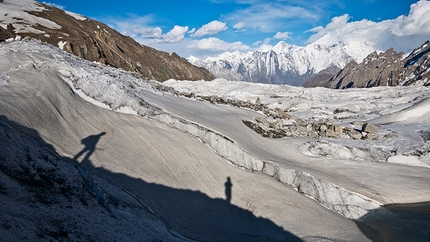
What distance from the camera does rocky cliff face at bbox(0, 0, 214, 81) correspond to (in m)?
58.2

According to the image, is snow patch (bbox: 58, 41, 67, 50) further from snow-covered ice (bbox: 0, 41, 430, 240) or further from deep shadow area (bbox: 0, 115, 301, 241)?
deep shadow area (bbox: 0, 115, 301, 241)

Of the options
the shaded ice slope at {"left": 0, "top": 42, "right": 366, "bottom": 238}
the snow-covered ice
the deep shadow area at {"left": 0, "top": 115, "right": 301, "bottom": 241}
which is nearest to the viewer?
the deep shadow area at {"left": 0, "top": 115, "right": 301, "bottom": 241}

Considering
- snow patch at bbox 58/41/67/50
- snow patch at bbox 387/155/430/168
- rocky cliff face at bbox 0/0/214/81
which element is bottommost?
snow patch at bbox 387/155/430/168

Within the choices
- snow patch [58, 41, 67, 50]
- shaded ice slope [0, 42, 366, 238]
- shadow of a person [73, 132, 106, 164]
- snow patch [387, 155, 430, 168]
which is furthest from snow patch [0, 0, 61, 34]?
snow patch [387, 155, 430, 168]

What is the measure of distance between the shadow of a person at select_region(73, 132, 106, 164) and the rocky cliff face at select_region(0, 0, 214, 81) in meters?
35.3

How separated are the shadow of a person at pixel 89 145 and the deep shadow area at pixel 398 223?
15573mm

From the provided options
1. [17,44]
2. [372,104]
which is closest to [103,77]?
[17,44]

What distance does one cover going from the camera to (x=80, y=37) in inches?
2613

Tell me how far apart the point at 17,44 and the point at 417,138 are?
1488 inches

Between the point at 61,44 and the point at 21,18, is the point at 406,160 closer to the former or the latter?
the point at 61,44

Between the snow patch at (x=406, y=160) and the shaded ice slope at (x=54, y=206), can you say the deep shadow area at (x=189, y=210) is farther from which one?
the snow patch at (x=406, y=160)

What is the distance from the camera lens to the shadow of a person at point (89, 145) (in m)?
14.8

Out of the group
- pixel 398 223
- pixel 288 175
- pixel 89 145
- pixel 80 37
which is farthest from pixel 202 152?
pixel 80 37

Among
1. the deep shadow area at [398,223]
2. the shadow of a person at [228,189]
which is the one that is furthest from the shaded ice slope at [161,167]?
the deep shadow area at [398,223]
